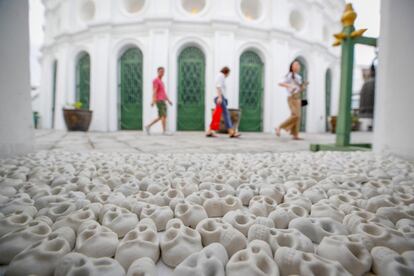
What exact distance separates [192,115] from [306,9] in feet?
23.2

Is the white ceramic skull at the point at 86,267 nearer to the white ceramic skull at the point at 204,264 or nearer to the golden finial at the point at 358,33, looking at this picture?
the white ceramic skull at the point at 204,264

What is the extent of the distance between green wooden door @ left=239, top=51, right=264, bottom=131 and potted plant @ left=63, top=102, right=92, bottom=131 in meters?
5.67

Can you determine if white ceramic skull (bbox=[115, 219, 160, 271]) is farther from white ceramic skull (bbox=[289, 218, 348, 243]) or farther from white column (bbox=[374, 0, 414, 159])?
white column (bbox=[374, 0, 414, 159])

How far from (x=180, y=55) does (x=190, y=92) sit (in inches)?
58.8

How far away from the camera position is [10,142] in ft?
6.51

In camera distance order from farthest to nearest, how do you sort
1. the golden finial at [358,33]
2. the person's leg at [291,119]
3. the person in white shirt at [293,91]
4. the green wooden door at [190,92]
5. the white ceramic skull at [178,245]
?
the green wooden door at [190,92], the person's leg at [291,119], the person in white shirt at [293,91], the golden finial at [358,33], the white ceramic skull at [178,245]

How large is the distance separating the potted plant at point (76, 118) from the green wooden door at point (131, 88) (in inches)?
60.2

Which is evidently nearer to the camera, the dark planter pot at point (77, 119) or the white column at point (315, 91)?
the dark planter pot at point (77, 119)

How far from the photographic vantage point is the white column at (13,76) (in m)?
1.75

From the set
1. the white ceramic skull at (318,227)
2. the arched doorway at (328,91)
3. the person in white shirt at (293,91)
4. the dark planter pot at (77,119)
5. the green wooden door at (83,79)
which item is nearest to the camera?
the white ceramic skull at (318,227)

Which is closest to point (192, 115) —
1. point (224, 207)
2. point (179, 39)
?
point (179, 39)

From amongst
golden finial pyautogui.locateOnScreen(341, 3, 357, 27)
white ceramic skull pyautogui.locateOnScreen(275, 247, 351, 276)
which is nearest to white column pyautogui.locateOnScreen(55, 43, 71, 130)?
golden finial pyautogui.locateOnScreen(341, 3, 357, 27)

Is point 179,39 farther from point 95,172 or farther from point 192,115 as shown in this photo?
point 95,172

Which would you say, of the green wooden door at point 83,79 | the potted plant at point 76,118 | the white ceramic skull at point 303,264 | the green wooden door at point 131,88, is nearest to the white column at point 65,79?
the green wooden door at point 83,79
